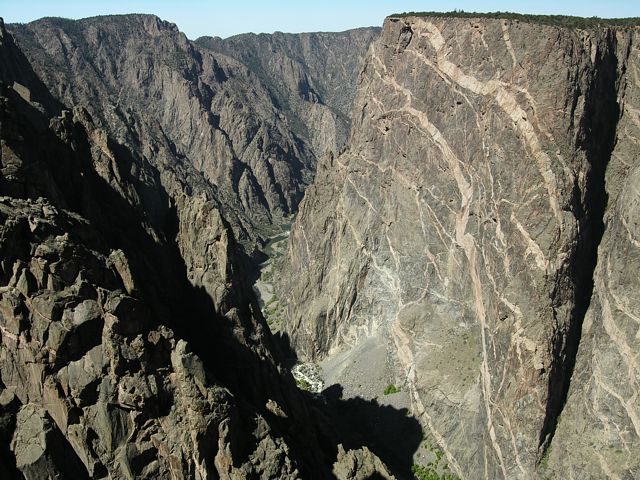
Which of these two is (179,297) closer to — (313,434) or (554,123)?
(313,434)

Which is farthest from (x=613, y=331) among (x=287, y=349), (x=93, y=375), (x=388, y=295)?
(x=287, y=349)

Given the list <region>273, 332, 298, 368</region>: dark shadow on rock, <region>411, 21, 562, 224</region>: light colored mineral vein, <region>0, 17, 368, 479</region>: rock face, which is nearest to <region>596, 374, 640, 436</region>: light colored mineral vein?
<region>411, 21, 562, 224</region>: light colored mineral vein

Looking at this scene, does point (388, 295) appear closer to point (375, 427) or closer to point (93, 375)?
point (375, 427)

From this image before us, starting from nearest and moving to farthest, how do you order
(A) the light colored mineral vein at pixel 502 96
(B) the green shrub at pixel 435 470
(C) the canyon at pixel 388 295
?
(C) the canyon at pixel 388 295 → (A) the light colored mineral vein at pixel 502 96 → (B) the green shrub at pixel 435 470

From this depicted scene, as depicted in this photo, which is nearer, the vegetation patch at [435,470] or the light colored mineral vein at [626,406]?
the light colored mineral vein at [626,406]

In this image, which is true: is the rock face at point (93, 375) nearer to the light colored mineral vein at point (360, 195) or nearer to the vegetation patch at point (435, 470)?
the vegetation patch at point (435, 470)

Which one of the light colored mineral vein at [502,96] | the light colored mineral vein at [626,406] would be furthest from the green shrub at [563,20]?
the light colored mineral vein at [626,406]

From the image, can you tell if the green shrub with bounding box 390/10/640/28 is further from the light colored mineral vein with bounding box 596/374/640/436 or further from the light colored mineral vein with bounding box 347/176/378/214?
the light colored mineral vein with bounding box 596/374/640/436
